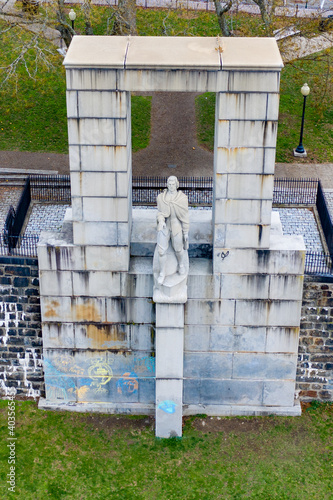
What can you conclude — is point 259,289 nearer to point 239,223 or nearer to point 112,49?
point 239,223

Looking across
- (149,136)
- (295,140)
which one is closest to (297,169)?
(295,140)

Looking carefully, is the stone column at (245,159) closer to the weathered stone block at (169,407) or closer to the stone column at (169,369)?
the stone column at (169,369)

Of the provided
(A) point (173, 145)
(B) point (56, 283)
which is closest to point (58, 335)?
(B) point (56, 283)

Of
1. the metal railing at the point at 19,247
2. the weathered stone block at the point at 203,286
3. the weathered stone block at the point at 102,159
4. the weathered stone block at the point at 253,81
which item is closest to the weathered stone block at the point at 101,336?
the weathered stone block at the point at 203,286

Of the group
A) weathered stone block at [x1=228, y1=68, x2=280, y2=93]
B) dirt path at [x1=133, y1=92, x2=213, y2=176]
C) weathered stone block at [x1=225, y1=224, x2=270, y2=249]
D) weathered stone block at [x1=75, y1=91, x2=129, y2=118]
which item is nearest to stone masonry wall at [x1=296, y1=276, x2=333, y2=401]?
weathered stone block at [x1=225, y1=224, x2=270, y2=249]

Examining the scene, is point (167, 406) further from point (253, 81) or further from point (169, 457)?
point (253, 81)
